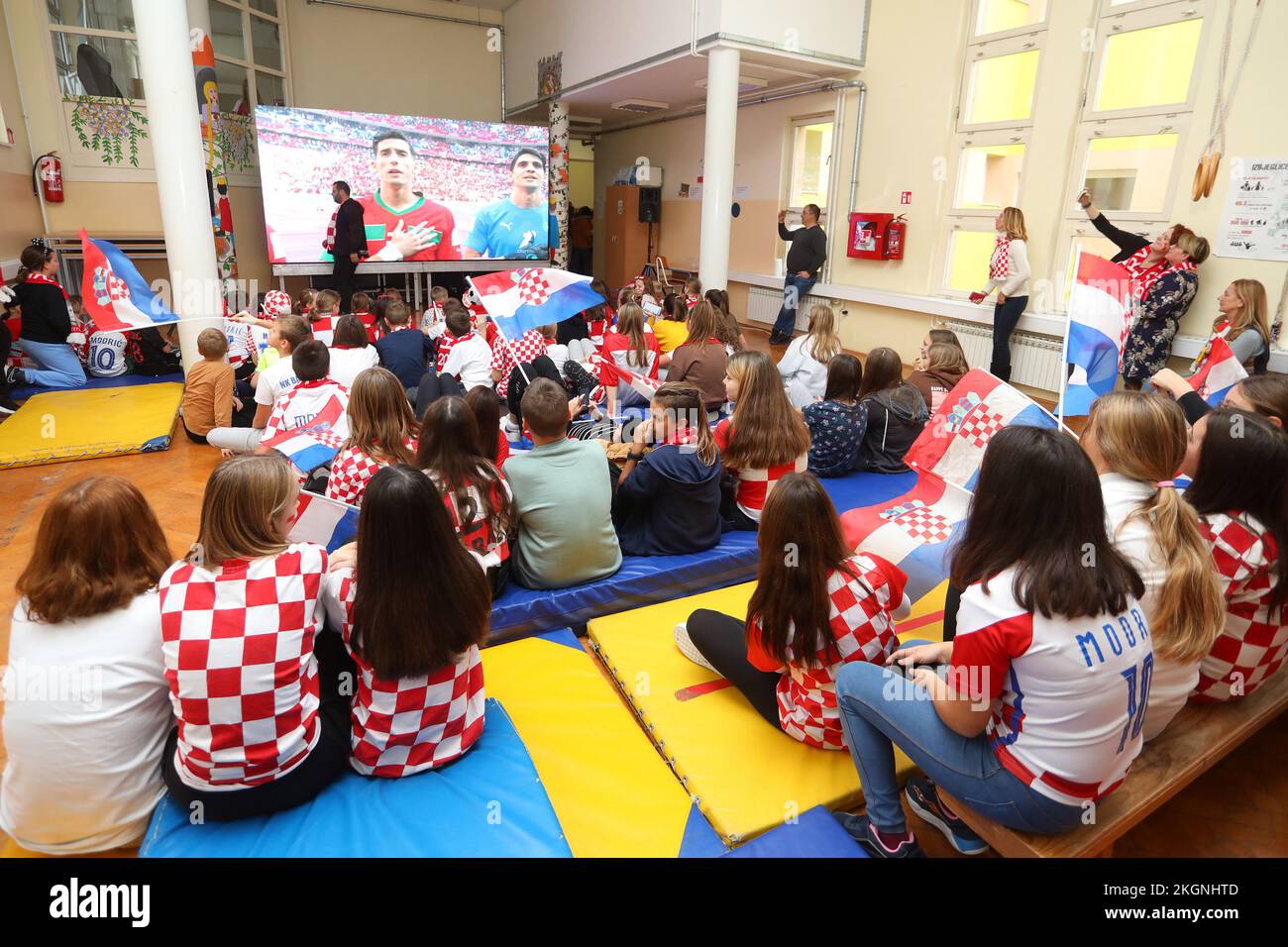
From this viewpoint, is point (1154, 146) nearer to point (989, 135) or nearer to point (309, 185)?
point (989, 135)

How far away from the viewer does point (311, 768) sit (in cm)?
173

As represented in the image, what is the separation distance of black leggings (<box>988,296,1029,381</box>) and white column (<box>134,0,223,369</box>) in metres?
6.49

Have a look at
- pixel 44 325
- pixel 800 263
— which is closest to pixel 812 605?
pixel 44 325

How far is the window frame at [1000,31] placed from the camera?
6.25 m

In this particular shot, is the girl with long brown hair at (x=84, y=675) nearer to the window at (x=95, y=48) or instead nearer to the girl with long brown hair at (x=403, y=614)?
the girl with long brown hair at (x=403, y=614)

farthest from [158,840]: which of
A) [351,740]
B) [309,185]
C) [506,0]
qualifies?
[506,0]

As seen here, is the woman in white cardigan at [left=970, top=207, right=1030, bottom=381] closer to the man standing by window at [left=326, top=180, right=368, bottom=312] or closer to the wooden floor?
the wooden floor

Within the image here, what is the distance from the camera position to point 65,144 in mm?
7844

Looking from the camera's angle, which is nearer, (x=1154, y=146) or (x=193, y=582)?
(x=193, y=582)

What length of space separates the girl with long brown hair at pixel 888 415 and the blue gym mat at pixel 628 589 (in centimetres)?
127

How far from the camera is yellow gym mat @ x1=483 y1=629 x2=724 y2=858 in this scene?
71.1 inches

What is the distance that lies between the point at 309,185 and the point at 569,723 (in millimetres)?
8755

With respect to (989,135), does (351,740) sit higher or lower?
lower

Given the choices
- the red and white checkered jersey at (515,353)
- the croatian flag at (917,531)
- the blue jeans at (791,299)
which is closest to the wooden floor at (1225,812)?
the croatian flag at (917,531)
